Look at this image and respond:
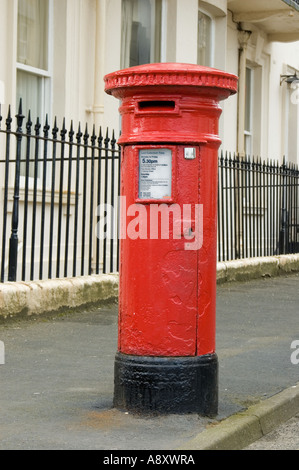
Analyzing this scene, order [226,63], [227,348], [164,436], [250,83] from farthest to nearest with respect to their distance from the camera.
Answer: [250,83]
[226,63]
[227,348]
[164,436]

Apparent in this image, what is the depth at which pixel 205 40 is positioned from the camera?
15500 mm

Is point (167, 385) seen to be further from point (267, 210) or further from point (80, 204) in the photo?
point (267, 210)

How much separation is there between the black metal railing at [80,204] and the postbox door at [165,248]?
2995 mm

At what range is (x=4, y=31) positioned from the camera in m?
10.0

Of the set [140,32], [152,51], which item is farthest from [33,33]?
[152,51]

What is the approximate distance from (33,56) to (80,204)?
1.85m

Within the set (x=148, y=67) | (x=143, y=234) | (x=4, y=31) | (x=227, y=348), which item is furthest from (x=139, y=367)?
(x=4, y=31)

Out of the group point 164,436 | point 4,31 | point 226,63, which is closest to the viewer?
point 164,436

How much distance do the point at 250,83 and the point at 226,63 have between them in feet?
6.73

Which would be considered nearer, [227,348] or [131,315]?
[131,315]

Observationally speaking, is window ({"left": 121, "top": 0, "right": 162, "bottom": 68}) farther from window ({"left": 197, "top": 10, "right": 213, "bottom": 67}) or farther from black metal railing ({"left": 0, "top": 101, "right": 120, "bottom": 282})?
black metal railing ({"left": 0, "top": 101, "right": 120, "bottom": 282})

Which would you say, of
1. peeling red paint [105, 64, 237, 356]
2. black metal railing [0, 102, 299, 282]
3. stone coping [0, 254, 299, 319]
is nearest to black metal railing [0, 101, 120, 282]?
black metal railing [0, 102, 299, 282]

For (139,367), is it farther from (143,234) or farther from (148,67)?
(148,67)
